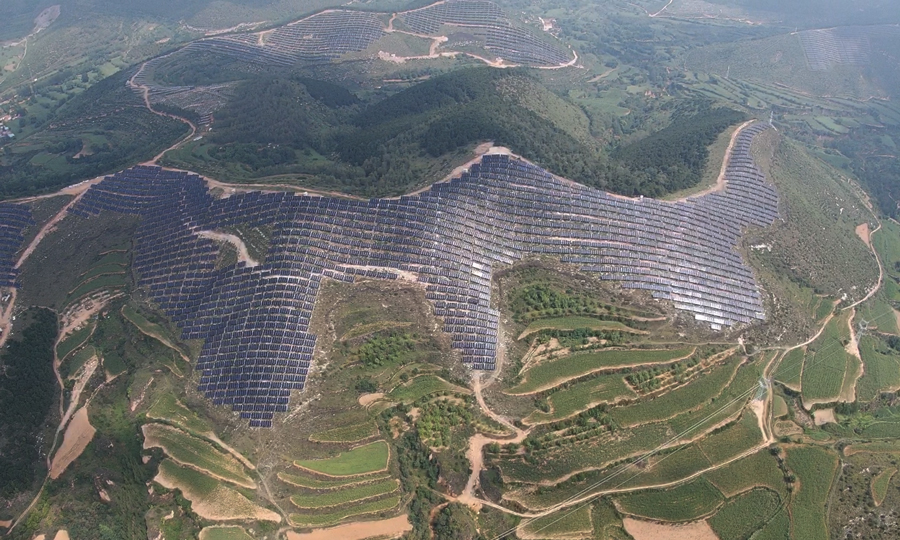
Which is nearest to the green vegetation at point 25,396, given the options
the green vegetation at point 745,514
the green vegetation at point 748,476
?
the green vegetation at point 745,514

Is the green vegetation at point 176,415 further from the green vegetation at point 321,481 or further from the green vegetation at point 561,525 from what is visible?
the green vegetation at point 561,525

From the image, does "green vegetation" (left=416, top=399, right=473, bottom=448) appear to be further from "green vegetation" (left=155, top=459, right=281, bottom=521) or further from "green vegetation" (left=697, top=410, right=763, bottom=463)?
"green vegetation" (left=697, top=410, right=763, bottom=463)

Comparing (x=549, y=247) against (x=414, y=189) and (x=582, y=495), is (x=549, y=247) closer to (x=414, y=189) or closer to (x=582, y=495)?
(x=414, y=189)

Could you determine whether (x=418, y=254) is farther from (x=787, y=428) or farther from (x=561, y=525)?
(x=787, y=428)

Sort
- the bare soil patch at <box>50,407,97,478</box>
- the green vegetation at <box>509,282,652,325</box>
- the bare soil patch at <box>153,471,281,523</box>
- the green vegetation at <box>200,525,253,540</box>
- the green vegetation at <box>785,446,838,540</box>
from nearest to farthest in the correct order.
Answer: the green vegetation at <box>200,525,253,540</box> < the bare soil patch at <box>153,471,281,523</box> < the green vegetation at <box>785,446,838,540</box> < the bare soil patch at <box>50,407,97,478</box> < the green vegetation at <box>509,282,652,325</box>

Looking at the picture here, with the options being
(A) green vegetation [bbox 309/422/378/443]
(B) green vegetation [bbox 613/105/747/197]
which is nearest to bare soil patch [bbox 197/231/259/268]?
(A) green vegetation [bbox 309/422/378/443]

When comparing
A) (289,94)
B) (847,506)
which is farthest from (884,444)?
(289,94)
